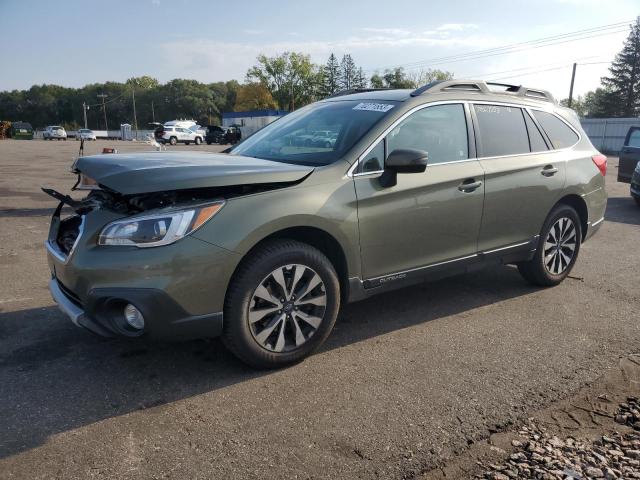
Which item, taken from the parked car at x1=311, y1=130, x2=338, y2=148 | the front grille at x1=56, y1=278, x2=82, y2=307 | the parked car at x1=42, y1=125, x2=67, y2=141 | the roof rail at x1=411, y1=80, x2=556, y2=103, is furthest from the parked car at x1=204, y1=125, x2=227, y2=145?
the front grille at x1=56, y1=278, x2=82, y2=307

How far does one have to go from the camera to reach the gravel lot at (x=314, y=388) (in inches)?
98.0

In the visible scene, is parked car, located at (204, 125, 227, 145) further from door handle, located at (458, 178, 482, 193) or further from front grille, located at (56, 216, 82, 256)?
front grille, located at (56, 216, 82, 256)

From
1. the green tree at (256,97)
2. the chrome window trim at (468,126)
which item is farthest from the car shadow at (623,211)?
the green tree at (256,97)

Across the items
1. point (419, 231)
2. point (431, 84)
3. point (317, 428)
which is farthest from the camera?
point (431, 84)

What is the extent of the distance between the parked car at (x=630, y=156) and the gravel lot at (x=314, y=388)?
926 cm

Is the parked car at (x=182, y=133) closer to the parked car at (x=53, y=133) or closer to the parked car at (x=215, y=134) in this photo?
the parked car at (x=215, y=134)

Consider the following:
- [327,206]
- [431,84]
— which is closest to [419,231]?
[327,206]

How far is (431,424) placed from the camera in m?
2.79

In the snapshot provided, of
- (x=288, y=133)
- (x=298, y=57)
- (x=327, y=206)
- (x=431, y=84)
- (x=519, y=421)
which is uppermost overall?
(x=298, y=57)

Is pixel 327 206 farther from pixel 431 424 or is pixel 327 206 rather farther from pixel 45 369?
pixel 45 369

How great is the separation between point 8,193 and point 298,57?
274ft

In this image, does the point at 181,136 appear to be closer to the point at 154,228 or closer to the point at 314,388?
the point at 154,228

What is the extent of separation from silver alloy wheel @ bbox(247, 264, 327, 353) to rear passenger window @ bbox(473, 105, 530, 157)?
2.02m

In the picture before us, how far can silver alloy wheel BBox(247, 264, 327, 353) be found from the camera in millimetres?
3203
